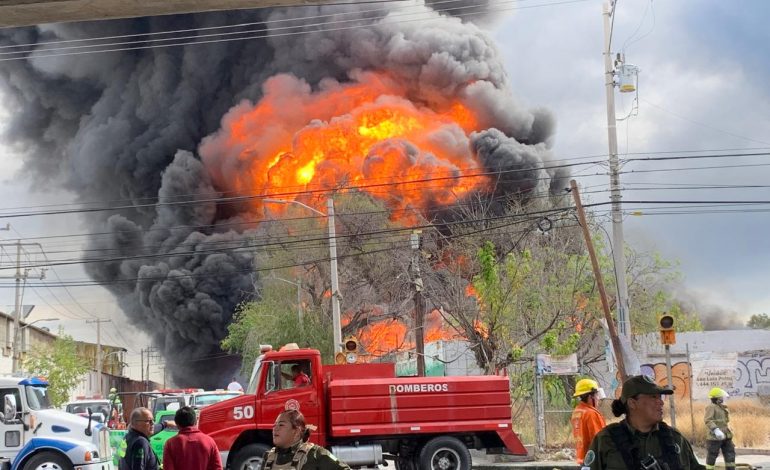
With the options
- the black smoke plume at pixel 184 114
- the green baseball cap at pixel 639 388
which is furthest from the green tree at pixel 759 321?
the green baseball cap at pixel 639 388

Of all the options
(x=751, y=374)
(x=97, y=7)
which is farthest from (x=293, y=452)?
(x=751, y=374)

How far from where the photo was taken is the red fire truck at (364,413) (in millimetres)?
16016

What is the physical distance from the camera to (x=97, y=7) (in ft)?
26.6

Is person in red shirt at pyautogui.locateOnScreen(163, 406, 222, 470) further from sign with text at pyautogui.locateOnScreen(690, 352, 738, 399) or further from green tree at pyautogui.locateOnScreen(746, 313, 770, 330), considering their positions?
green tree at pyautogui.locateOnScreen(746, 313, 770, 330)

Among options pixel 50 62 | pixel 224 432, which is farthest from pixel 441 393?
pixel 50 62

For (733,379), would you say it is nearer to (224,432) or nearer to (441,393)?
(441,393)

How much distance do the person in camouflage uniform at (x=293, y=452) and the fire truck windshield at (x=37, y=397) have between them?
11.6 metres

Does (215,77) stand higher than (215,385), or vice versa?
(215,77)

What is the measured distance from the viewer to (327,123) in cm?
6725

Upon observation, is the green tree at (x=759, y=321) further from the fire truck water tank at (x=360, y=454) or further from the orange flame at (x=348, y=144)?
the fire truck water tank at (x=360, y=454)

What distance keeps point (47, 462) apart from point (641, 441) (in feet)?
41.2

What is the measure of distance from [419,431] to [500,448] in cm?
162

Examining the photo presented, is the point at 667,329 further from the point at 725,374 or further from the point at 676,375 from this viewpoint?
the point at 676,375

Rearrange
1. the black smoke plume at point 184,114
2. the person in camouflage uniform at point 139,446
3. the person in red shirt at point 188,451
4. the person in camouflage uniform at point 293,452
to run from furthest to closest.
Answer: the black smoke plume at point 184,114 < the person in camouflage uniform at point 139,446 < the person in red shirt at point 188,451 < the person in camouflage uniform at point 293,452
